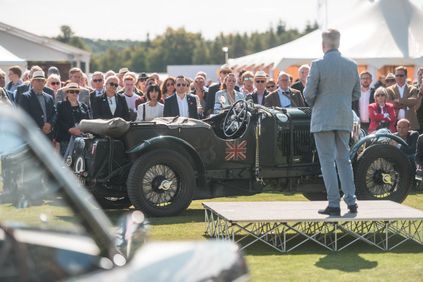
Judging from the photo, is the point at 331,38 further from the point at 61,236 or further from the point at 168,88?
the point at 61,236

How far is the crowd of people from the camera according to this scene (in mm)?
12992

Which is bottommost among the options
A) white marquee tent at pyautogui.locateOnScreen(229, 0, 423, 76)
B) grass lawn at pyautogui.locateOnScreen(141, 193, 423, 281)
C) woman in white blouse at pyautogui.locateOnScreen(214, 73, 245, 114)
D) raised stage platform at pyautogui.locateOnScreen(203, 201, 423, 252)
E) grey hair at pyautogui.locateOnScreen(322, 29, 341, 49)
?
grass lawn at pyautogui.locateOnScreen(141, 193, 423, 281)

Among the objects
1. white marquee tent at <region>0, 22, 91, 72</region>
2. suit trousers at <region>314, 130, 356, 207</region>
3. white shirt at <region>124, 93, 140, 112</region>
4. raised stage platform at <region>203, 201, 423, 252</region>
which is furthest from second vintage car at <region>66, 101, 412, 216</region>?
white marquee tent at <region>0, 22, 91, 72</region>

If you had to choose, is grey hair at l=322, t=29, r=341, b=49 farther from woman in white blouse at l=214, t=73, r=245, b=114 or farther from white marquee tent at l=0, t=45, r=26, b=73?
white marquee tent at l=0, t=45, r=26, b=73

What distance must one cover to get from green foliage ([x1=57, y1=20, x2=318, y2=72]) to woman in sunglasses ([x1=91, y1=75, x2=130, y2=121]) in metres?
135

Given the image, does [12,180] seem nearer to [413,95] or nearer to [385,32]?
[413,95]

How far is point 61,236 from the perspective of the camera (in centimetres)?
240

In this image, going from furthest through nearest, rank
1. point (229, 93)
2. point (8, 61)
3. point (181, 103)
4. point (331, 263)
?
point (8, 61)
point (229, 93)
point (181, 103)
point (331, 263)

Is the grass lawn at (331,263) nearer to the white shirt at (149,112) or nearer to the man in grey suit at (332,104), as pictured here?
the man in grey suit at (332,104)

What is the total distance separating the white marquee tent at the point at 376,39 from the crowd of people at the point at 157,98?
297 inches

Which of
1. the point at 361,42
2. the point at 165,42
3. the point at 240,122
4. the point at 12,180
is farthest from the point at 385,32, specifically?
the point at 165,42

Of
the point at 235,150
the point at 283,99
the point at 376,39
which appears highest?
the point at 376,39

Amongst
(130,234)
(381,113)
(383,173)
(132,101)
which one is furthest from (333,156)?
(381,113)

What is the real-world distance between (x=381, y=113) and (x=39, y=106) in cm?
591
